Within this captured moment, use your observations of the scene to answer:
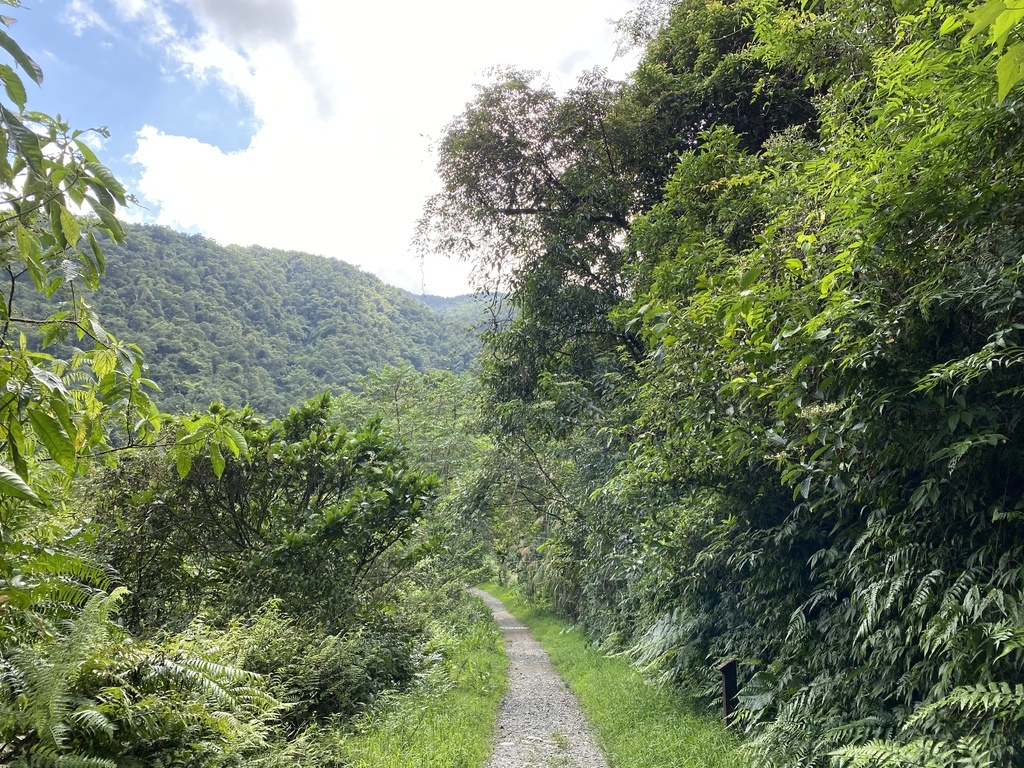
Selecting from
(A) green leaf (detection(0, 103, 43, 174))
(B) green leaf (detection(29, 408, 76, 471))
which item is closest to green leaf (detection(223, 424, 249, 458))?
(B) green leaf (detection(29, 408, 76, 471))

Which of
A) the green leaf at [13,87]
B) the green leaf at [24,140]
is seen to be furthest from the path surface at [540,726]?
the green leaf at [13,87]

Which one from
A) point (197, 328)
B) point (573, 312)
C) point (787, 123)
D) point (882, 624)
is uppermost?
point (197, 328)

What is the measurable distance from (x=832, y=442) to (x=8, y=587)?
4.21m

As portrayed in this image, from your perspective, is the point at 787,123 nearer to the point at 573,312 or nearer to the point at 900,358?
the point at 573,312

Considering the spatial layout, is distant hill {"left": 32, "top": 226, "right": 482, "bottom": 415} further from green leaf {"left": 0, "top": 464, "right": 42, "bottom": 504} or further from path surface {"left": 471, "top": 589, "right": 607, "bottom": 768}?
green leaf {"left": 0, "top": 464, "right": 42, "bottom": 504}

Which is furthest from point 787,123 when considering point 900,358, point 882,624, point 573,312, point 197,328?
point 197,328

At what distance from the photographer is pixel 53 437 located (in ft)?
5.06

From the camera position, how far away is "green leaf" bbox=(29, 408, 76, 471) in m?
1.52

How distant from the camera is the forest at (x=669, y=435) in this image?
264 centimetres

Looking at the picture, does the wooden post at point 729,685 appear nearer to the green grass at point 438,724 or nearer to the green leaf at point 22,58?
the green grass at point 438,724

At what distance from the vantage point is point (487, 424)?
38.7ft

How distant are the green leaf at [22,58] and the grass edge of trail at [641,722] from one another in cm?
625

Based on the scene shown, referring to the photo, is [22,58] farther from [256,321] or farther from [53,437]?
[256,321]

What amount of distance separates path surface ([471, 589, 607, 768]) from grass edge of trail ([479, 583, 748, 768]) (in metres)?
0.20
